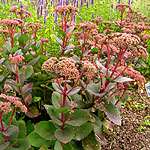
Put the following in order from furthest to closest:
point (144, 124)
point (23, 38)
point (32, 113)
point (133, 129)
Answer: point (144, 124), point (133, 129), point (23, 38), point (32, 113)

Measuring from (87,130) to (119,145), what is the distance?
121cm

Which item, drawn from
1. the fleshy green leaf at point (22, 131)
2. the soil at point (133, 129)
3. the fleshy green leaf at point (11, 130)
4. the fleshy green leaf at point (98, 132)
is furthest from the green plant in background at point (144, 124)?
the fleshy green leaf at point (11, 130)

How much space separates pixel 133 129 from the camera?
2.98 metres

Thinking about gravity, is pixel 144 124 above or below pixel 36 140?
below

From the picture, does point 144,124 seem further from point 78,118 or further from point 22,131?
point 22,131

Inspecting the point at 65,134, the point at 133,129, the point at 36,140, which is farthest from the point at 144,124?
the point at 36,140

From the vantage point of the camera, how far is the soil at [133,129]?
2.69 metres

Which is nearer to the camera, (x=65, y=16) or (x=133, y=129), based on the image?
(x=65, y=16)

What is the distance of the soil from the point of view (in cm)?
269

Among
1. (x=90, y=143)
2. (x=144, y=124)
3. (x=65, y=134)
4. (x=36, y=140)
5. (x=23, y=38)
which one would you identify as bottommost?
(x=144, y=124)

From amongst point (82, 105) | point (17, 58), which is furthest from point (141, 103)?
point (17, 58)

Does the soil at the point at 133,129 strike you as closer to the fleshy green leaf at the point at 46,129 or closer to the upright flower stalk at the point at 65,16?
the fleshy green leaf at the point at 46,129

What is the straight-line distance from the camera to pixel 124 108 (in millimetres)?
3461

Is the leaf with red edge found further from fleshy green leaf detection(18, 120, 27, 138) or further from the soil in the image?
the soil
